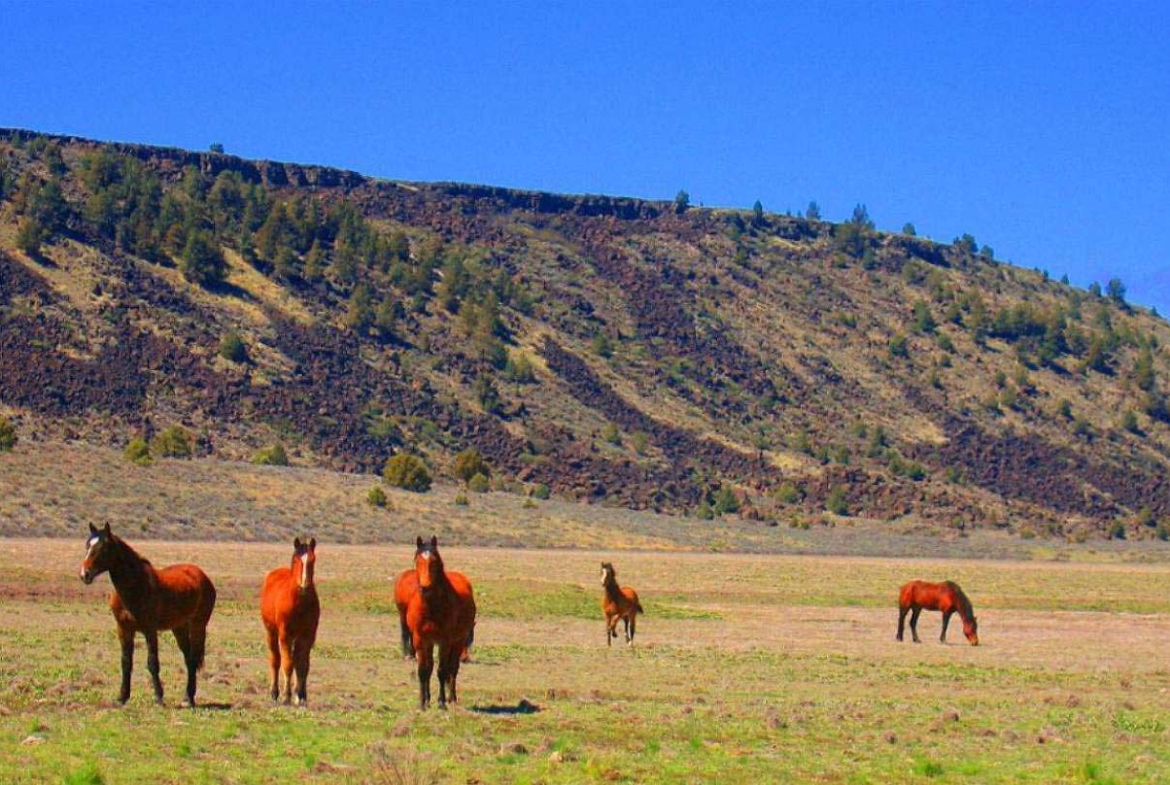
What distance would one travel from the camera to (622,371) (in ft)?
433

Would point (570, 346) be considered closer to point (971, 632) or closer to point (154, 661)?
point (971, 632)

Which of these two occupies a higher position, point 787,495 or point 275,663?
point 787,495

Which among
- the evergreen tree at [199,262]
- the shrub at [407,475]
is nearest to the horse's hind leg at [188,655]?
the shrub at [407,475]

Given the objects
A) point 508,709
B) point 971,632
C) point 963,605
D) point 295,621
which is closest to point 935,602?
point 963,605

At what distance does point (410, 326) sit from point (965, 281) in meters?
65.0

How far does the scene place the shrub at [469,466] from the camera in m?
101

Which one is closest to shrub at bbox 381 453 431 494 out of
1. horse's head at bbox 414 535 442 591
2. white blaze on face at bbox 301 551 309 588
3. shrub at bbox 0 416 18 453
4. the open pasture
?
shrub at bbox 0 416 18 453

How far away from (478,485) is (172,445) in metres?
17.8

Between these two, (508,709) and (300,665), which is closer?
(300,665)

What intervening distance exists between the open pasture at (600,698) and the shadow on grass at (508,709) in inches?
2.4

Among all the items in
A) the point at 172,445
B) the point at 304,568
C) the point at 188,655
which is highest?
the point at 172,445

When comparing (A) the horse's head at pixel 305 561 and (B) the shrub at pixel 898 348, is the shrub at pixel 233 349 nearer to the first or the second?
(B) the shrub at pixel 898 348

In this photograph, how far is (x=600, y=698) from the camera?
22.1 meters

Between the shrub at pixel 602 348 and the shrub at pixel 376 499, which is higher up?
the shrub at pixel 602 348
